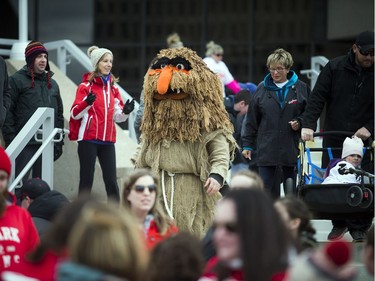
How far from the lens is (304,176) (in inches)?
424

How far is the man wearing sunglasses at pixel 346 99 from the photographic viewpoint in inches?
424

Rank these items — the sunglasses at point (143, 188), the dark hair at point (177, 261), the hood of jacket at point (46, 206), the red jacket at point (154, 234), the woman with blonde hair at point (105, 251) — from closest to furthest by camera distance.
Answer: the woman with blonde hair at point (105, 251) → the dark hair at point (177, 261) → the red jacket at point (154, 234) → the sunglasses at point (143, 188) → the hood of jacket at point (46, 206)

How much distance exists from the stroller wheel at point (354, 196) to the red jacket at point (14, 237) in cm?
394

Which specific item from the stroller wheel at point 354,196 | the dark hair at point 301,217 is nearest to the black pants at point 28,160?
the stroller wheel at point 354,196

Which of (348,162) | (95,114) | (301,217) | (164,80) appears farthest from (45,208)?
(95,114)

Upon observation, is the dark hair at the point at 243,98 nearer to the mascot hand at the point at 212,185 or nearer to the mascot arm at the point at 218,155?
the mascot arm at the point at 218,155

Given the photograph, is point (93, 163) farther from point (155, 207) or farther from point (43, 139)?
point (155, 207)

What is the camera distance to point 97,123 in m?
12.0

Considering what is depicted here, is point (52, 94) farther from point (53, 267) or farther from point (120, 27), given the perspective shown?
point (120, 27)

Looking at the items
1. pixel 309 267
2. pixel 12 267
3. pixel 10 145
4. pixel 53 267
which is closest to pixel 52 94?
pixel 10 145

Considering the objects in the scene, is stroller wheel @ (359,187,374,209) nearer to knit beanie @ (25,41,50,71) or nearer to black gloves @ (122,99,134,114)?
black gloves @ (122,99,134,114)

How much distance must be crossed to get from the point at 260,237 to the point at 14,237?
212cm

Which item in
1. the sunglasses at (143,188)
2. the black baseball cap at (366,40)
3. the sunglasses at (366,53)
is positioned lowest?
the sunglasses at (143,188)

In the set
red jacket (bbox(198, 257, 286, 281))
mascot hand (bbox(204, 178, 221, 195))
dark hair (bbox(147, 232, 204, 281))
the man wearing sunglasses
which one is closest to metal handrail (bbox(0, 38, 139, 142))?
the man wearing sunglasses
